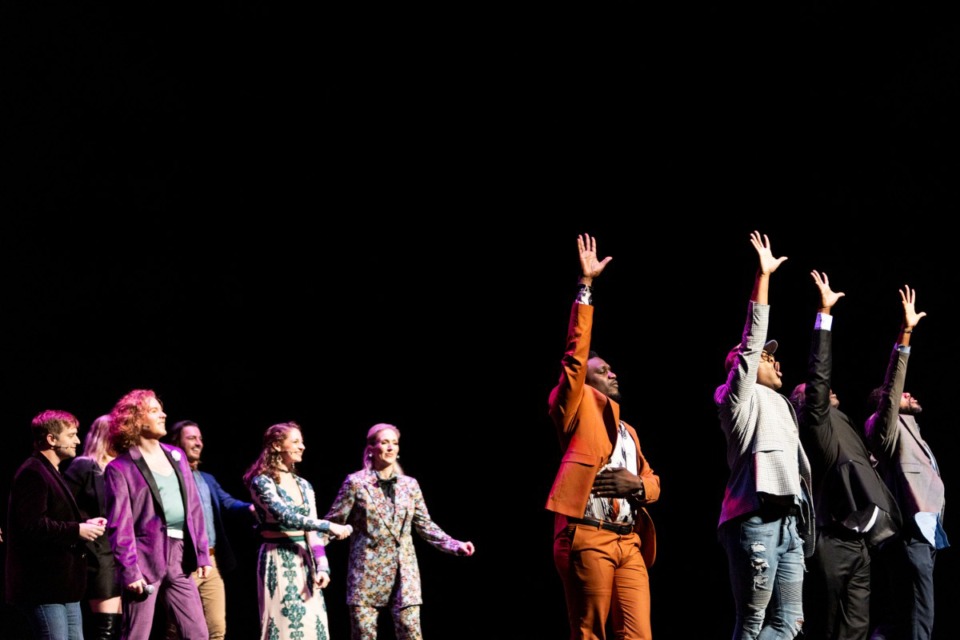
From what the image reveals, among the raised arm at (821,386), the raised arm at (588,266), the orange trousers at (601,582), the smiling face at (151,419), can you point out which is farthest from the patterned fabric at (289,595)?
the raised arm at (821,386)

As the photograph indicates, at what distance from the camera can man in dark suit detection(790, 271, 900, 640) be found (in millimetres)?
4680

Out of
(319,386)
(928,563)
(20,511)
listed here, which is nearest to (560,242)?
(319,386)

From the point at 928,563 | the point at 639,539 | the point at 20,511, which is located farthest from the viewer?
the point at 928,563

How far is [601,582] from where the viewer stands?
3902 millimetres

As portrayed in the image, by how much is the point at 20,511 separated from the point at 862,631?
3684 millimetres

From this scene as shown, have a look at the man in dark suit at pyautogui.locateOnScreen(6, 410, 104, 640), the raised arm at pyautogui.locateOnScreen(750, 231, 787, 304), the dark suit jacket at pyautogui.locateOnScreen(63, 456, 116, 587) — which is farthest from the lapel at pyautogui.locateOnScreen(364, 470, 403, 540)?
the raised arm at pyautogui.locateOnScreen(750, 231, 787, 304)

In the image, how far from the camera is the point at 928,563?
17.3 ft

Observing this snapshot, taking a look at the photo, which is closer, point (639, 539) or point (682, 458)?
point (639, 539)

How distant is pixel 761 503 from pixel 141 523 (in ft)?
8.62

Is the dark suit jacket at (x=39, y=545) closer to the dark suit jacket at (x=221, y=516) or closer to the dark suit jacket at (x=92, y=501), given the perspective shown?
the dark suit jacket at (x=92, y=501)

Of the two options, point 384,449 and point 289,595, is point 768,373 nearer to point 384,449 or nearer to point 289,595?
point 384,449

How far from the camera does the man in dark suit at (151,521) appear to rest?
14.9ft

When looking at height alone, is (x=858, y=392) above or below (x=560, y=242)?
below

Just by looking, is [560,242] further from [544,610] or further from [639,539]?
[639,539]
